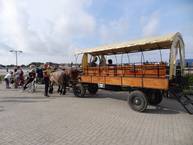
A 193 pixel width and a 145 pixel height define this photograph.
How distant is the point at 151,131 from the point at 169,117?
225 cm

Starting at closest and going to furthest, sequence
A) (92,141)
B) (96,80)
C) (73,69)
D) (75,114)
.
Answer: (92,141)
(75,114)
(96,80)
(73,69)

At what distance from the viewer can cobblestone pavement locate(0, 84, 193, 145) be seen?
6774 mm

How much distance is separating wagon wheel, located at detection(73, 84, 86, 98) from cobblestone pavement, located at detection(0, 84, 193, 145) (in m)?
3.40

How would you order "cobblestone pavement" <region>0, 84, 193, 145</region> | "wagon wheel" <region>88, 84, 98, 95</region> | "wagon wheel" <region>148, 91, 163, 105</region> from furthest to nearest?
"wagon wheel" <region>88, 84, 98, 95</region> < "wagon wheel" <region>148, 91, 163, 105</region> < "cobblestone pavement" <region>0, 84, 193, 145</region>

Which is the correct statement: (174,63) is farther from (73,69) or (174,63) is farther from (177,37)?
(73,69)

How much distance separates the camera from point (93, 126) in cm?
823

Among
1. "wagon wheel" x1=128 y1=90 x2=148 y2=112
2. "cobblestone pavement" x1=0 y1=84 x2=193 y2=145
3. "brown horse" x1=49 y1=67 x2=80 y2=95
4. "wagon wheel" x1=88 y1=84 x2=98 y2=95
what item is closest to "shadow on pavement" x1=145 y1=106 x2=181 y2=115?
"cobblestone pavement" x1=0 y1=84 x2=193 y2=145

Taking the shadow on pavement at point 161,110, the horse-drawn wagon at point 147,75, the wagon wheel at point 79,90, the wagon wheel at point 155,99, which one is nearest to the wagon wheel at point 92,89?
the wagon wheel at point 79,90

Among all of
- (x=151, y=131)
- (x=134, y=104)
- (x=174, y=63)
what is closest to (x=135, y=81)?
(x=134, y=104)

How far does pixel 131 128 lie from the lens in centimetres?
802

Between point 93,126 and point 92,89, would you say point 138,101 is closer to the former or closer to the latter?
point 93,126

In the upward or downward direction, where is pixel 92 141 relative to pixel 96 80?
downward

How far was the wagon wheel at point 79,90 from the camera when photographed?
15.1m

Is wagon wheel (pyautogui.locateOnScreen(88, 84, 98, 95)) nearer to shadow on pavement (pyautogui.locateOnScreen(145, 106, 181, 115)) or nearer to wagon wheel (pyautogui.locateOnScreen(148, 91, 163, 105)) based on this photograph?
wagon wheel (pyautogui.locateOnScreen(148, 91, 163, 105))
